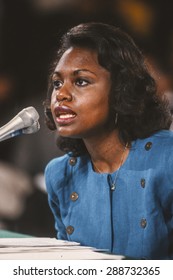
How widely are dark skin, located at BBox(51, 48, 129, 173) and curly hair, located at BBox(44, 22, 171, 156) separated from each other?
2cm

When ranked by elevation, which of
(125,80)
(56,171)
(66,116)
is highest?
(125,80)

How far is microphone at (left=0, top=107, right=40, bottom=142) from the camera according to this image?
102cm

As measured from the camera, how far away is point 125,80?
4.73 feet

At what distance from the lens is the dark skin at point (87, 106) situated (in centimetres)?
135

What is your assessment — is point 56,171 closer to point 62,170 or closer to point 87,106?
point 62,170

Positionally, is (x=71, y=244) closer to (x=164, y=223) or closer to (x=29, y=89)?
(x=164, y=223)

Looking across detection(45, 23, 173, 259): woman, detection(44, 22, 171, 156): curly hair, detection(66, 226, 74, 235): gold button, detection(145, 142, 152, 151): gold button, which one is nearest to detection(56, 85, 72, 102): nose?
detection(45, 23, 173, 259): woman

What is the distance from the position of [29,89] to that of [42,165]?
0.26 metres

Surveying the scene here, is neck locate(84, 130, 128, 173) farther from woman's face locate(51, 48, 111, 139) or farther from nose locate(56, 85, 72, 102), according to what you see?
nose locate(56, 85, 72, 102)

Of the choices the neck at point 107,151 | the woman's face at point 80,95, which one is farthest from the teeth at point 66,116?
the neck at point 107,151

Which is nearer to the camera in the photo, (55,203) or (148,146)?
(148,146)

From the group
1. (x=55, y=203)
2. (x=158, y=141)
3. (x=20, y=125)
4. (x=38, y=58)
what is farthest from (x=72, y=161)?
(x=20, y=125)

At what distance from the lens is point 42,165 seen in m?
1.78

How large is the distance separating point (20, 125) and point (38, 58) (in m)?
0.66
